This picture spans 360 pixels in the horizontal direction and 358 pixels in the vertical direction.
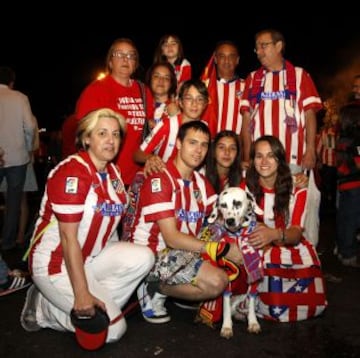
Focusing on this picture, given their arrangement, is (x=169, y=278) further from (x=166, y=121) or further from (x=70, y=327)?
(x=166, y=121)

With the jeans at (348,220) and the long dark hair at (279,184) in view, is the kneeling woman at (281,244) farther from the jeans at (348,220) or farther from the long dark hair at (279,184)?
the jeans at (348,220)

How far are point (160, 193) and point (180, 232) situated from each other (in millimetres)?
360

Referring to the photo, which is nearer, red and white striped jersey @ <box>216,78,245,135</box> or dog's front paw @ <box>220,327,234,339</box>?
dog's front paw @ <box>220,327,234,339</box>

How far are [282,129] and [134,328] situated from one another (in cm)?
255

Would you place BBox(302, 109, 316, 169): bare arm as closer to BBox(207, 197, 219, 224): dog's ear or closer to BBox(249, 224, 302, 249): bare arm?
BBox(249, 224, 302, 249): bare arm

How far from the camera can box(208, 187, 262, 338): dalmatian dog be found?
3.93 meters

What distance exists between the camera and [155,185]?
4.13 m

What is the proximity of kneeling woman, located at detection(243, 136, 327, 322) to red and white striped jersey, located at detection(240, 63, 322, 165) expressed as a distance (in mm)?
731

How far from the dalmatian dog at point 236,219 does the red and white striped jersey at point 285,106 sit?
1.36 metres

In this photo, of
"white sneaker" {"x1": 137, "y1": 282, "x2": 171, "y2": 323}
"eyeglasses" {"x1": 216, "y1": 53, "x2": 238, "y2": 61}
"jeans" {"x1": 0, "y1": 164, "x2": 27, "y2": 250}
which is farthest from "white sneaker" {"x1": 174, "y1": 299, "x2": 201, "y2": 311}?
"jeans" {"x1": 0, "y1": 164, "x2": 27, "y2": 250}

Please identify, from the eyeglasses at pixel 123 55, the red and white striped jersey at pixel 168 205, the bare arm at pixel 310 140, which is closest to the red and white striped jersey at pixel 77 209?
the red and white striped jersey at pixel 168 205

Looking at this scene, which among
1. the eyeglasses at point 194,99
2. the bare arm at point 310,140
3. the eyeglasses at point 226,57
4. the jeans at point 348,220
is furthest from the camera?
the jeans at point 348,220

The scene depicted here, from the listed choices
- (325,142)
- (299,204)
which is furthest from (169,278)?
(325,142)

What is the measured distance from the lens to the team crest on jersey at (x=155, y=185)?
4098mm
